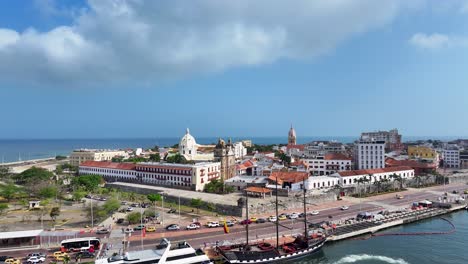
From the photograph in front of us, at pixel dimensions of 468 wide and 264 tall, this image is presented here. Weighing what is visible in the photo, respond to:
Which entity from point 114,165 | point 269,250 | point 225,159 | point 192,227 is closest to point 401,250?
point 269,250

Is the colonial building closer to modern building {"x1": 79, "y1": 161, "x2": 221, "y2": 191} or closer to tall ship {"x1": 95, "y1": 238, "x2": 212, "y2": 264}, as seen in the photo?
modern building {"x1": 79, "y1": 161, "x2": 221, "y2": 191}

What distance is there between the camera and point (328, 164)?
3752 inches

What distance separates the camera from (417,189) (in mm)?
78875

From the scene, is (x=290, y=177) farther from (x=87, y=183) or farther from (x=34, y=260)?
(x=34, y=260)

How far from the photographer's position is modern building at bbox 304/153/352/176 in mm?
94188

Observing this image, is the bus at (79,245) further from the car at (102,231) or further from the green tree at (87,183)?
the green tree at (87,183)

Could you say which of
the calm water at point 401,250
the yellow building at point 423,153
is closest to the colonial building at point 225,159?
the calm water at point 401,250

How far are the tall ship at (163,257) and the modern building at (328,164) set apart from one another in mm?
64633

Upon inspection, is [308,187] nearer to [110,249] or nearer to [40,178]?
[110,249]

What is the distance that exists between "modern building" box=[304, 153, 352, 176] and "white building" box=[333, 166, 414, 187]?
11832mm

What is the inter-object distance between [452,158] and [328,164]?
45.8 m

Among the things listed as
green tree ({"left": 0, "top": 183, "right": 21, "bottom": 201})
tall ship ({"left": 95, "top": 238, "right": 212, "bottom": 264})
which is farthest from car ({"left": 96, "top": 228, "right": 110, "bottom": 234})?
green tree ({"left": 0, "top": 183, "right": 21, "bottom": 201})

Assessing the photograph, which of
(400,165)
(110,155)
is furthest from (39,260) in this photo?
(110,155)

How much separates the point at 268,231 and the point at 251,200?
14984 millimetres
